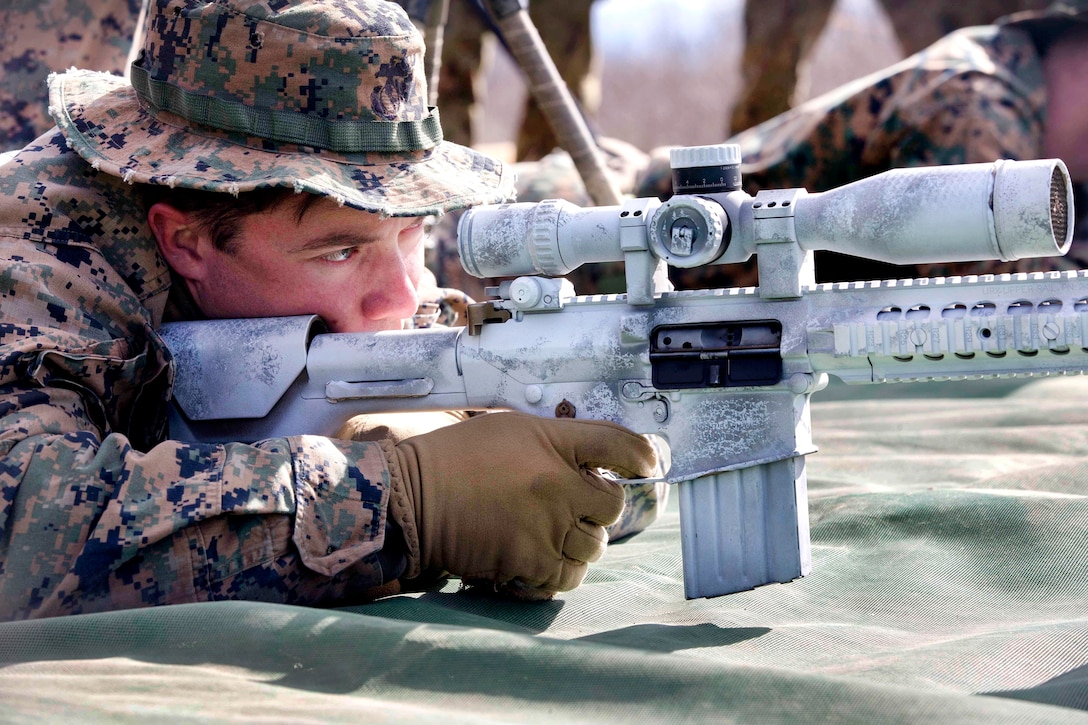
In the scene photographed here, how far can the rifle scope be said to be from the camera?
6.70 feet

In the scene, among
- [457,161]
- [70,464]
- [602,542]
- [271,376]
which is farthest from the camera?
[457,161]

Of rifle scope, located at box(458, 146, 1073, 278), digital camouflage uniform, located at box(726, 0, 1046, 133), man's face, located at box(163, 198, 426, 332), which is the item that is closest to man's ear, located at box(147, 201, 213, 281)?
man's face, located at box(163, 198, 426, 332)

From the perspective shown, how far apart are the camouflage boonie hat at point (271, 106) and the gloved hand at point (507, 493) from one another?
475 mm

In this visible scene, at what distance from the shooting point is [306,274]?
264cm

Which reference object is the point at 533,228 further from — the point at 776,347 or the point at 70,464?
the point at 70,464

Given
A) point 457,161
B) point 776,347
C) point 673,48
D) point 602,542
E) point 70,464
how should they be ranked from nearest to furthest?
point 70,464 < point 776,347 < point 602,542 < point 457,161 < point 673,48

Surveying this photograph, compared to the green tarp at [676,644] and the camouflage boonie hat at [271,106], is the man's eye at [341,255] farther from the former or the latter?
the green tarp at [676,644]

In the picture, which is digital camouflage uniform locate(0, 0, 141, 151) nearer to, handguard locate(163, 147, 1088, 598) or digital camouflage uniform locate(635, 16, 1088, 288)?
handguard locate(163, 147, 1088, 598)

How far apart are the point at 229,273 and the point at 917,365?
1368mm

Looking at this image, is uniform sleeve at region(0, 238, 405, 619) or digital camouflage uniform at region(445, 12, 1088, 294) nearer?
uniform sleeve at region(0, 238, 405, 619)

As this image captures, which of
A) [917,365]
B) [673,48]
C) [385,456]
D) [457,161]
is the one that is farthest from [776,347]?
[673,48]

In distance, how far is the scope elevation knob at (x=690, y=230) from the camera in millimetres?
2240

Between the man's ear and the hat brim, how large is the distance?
14cm

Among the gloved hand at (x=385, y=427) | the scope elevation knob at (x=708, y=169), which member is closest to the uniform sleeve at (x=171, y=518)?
the gloved hand at (x=385, y=427)
